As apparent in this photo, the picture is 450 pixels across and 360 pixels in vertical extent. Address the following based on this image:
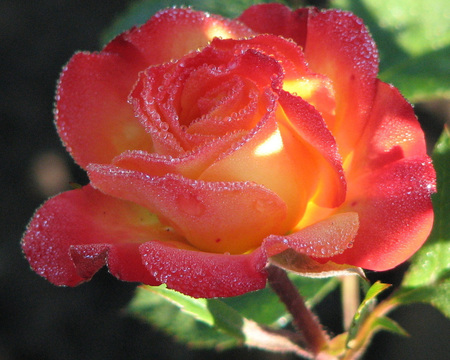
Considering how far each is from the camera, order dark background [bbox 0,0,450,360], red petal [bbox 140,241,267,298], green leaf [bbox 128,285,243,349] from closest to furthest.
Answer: red petal [bbox 140,241,267,298] < green leaf [bbox 128,285,243,349] < dark background [bbox 0,0,450,360]

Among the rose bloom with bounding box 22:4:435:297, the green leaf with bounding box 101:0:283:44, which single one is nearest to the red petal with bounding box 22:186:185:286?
the rose bloom with bounding box 22:4:435:297

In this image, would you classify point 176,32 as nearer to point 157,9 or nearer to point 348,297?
point 157,9

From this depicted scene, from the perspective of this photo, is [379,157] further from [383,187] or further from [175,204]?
[175,204]

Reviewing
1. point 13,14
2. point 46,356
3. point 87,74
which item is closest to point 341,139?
point 87,74

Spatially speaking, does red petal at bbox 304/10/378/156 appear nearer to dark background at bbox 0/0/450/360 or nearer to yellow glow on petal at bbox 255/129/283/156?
yellow glow on petal at bbox 255/129/283/156

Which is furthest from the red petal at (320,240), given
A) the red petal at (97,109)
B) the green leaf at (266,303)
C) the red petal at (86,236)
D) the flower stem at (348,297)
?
the flower stem at (348,297)
